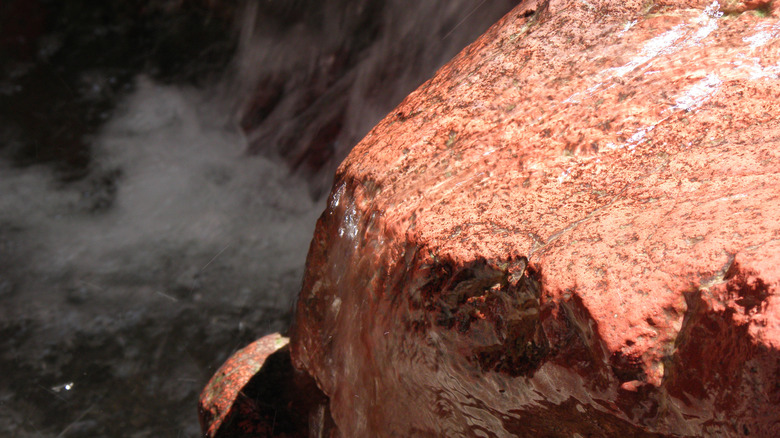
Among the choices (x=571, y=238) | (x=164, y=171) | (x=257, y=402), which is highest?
(x=164, y=171)

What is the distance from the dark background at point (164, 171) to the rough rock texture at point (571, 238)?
2.95m

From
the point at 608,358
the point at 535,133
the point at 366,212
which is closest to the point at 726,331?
the point at 608,358

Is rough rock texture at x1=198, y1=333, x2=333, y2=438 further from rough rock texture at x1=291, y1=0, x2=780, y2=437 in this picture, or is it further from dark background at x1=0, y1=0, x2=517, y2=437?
dark background at x1=0, y1=0, x2=517, y2=437

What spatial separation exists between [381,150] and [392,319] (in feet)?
2.18

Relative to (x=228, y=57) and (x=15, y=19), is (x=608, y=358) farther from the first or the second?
(x=15, y=19)

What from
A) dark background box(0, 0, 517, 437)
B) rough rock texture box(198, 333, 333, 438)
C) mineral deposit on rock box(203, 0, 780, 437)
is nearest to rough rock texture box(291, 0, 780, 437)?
mineral deposit on rock box(203, 0, 780, 437)

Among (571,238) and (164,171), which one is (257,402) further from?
(164,171)

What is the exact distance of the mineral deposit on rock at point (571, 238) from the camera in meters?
1.18

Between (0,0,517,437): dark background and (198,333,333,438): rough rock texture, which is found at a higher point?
(0,0,517,437): dark background

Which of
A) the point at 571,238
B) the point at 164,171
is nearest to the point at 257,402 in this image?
the point at 571,238

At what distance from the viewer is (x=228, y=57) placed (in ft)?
17.1

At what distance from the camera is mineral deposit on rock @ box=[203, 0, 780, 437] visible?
1176mm

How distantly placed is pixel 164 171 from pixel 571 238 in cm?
486

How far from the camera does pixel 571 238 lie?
4.70ft
